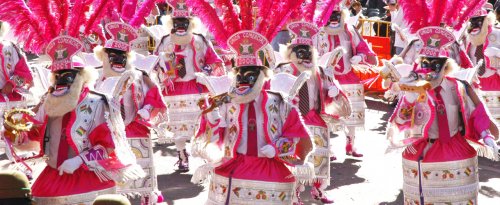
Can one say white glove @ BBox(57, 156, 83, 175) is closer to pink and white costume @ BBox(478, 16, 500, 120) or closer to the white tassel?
the white tassel

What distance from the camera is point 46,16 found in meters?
7.35

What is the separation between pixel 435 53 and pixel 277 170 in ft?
6.46

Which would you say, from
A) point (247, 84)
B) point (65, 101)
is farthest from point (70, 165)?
point (247, 84)

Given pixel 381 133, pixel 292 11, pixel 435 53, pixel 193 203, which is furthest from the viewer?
pixel 381 133

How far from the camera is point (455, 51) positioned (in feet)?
37.7

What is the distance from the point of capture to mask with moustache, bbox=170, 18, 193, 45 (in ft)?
37.9

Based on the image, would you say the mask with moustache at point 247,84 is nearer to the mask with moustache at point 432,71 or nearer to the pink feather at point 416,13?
the mask with moustache at point 432,71

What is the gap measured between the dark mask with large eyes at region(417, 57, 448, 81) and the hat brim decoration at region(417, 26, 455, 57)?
0.16m

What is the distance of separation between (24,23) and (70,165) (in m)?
1.30

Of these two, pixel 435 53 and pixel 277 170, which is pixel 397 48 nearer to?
pixel 435 53

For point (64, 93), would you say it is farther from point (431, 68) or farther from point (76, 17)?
point (431, 68)

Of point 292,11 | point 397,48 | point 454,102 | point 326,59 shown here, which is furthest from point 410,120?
point 397,48

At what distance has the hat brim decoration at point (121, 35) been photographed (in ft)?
32.0

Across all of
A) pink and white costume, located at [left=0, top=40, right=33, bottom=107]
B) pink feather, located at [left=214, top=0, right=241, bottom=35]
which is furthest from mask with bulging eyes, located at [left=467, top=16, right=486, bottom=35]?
pink and white costume, located at [left=0, top=40, right=33, bottom=107]
